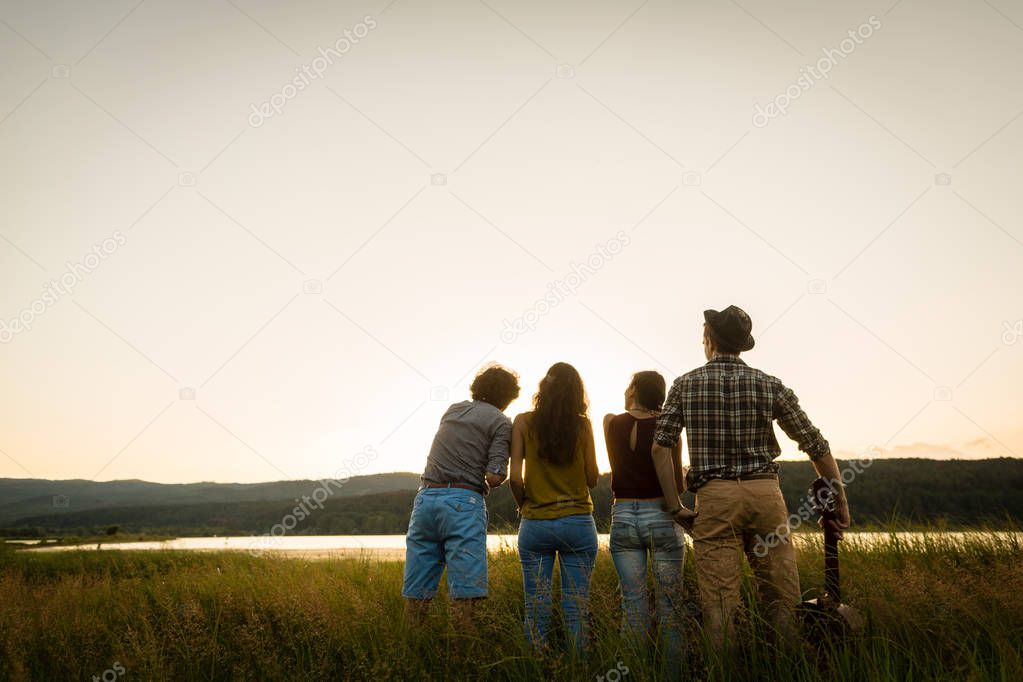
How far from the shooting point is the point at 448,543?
4.48 m

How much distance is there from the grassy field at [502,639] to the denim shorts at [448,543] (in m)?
0.24

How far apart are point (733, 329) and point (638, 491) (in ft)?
4.16

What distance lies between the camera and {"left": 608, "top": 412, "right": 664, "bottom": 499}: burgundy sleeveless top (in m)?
4.35

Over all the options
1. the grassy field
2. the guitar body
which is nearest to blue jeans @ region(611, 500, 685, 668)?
the grassy field

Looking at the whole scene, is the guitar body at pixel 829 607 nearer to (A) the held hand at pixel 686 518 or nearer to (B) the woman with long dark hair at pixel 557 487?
(A) the held hand at pixel 686 518

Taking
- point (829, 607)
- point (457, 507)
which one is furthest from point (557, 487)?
point (829, 607)

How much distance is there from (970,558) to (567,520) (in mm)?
4995

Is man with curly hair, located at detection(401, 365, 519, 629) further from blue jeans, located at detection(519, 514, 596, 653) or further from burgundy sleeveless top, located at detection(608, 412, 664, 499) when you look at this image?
burgundy sleeveless top, located at detection(608, 412, 664, 499)

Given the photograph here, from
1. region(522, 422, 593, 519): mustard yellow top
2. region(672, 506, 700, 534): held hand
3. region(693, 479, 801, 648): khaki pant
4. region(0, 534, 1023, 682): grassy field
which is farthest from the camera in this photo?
region(522, 422, 593, 519): mustard yellow top

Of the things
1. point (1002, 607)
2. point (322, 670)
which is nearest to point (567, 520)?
point (322, 670)

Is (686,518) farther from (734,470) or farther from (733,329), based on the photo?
(733,329)

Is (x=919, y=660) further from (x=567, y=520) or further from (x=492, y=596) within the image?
(x=492, y=596)

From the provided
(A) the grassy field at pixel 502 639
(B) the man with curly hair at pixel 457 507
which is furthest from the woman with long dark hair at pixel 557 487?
(A) the grassy field at pixel 502 639

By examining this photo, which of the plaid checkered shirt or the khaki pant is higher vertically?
the plaid checkered shirt
